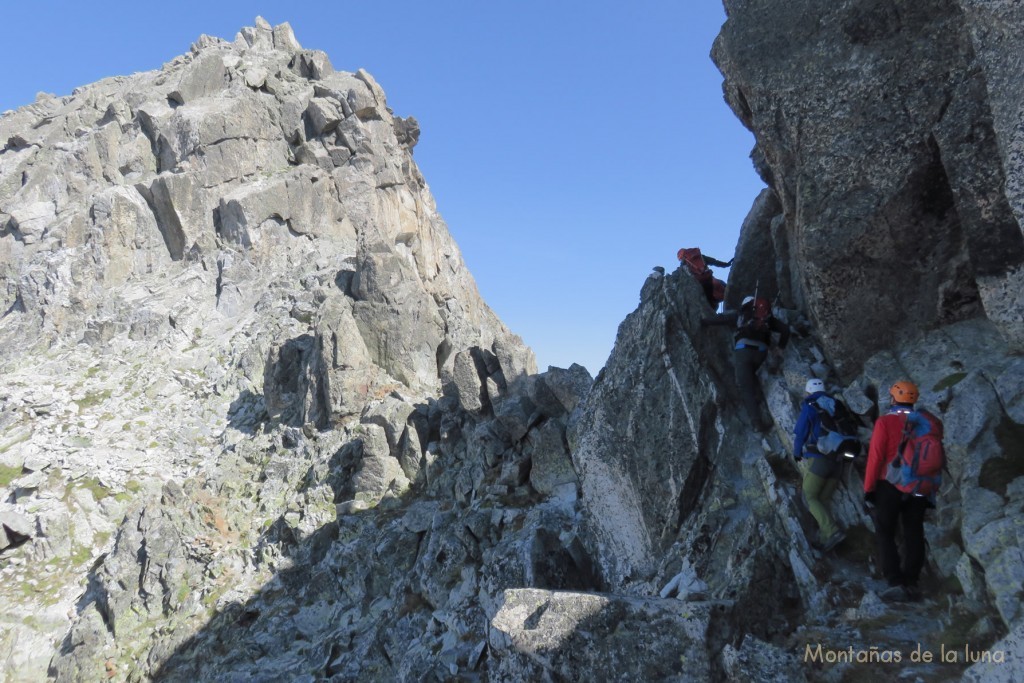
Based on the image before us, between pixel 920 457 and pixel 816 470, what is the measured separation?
8.61 feet

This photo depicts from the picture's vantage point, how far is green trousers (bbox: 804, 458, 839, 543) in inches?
483

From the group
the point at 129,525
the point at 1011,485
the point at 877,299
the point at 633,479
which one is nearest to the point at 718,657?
the point at 1011,485

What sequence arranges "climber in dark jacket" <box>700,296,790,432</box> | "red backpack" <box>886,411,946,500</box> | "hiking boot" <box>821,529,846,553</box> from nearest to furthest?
"red backpack" <box>886,411,946,500</box> < "hiking boot" <box>821,529,846,553</box> < "climber in dark jacket" <box>700,296,790,432</box>

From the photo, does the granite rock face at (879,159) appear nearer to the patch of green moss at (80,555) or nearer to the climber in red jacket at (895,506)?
the climber in red jacket at (895,506)

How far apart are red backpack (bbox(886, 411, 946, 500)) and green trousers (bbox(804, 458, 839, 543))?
2267 millimetres

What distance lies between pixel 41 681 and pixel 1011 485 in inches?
1326

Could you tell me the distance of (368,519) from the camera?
1145 inches

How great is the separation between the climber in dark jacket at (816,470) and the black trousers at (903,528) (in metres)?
1.56

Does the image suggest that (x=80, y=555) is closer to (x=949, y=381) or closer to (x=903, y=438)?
(x=903, y=438)

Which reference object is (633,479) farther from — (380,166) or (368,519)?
(380,166)

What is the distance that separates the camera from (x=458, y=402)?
104 ft

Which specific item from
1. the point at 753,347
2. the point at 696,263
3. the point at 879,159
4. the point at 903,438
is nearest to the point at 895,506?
the point at 903,438

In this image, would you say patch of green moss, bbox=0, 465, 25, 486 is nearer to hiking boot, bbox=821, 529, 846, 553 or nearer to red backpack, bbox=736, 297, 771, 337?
red backpack, bbox=736, 297, 771, 337

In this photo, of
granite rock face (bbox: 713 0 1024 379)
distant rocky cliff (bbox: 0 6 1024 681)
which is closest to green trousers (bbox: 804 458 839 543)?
distant rocky cliff (bbox: 0 6 1024 681)
